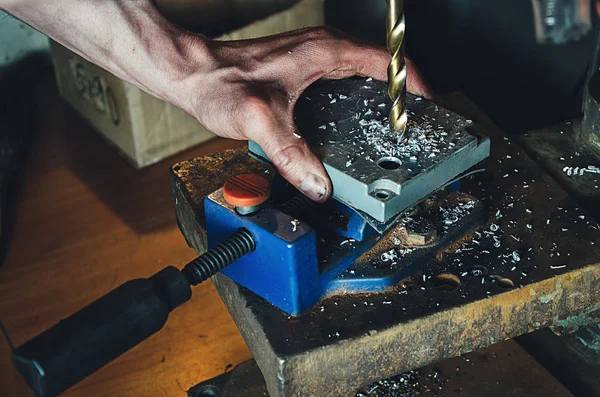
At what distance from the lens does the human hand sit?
2.93 feet

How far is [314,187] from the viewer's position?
0.89 metres

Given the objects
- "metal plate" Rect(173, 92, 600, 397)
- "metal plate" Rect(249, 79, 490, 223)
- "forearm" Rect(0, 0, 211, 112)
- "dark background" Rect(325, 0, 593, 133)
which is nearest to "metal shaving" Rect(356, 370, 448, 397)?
"metal plate" Rect(173, 92, 600, 397)

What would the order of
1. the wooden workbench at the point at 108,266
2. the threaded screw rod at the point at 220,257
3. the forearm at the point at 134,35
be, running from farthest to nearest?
the wooden workbench at the point at 108,266, the forearm at the point at 134,35, the threaded screw rod at the point at 220,257

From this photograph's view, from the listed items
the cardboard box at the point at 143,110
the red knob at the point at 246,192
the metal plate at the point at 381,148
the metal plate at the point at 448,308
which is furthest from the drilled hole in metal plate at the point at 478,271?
the cardboard box at the point at 143,110

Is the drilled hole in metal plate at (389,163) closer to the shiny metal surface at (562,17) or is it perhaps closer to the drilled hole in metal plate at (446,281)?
the drilled hole in metal plate at (446,281)

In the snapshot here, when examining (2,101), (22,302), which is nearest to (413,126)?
(22,302)

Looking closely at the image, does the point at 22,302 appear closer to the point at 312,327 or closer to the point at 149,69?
the point at 149,69

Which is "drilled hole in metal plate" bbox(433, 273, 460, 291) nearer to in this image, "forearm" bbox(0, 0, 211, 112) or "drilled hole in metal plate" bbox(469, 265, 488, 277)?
"drilled hole in metal plate" bbox(469, 265, 488, 277)

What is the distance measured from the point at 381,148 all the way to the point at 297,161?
Result: 0.10 meters

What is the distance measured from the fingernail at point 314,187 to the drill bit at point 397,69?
115 mm

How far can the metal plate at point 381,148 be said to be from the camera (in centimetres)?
85

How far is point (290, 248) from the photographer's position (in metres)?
0.81

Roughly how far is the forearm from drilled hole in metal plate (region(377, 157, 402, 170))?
27 cm

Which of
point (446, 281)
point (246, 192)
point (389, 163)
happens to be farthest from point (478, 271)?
point (246, 192)
